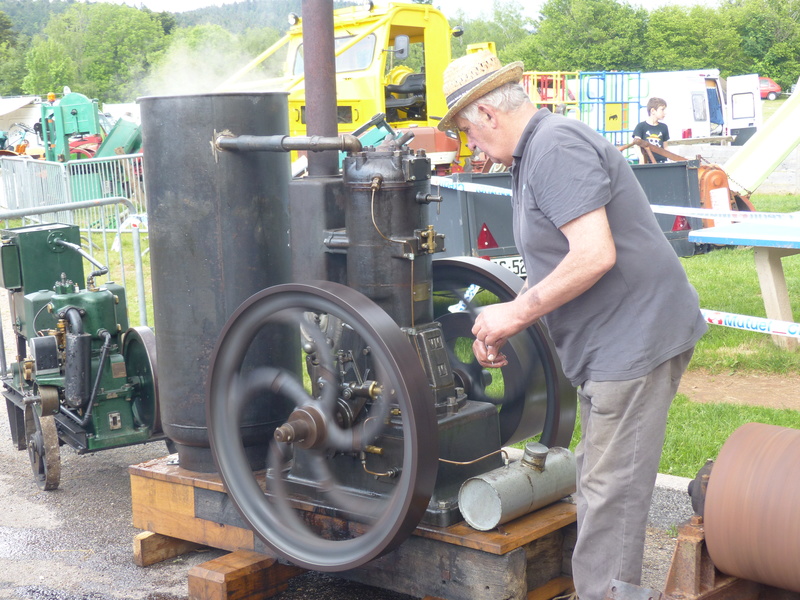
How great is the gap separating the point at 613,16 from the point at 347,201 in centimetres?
6202

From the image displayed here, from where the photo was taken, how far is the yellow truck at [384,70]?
32.2ft

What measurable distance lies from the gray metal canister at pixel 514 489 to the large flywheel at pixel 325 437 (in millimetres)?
217

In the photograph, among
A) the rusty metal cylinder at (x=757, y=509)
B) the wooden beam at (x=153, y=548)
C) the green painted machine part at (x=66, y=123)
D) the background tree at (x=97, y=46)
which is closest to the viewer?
the rusty metal cylinder at (x=757, y=509)

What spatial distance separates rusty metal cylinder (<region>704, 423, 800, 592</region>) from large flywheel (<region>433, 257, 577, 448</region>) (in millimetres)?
881

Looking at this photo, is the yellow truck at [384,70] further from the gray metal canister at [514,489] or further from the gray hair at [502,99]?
the gray hair at [502,99]

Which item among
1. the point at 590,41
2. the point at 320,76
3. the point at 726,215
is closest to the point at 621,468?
the point at 320,76

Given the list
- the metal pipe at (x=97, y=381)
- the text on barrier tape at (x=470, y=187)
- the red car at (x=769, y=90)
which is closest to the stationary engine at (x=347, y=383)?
the metal pipe at (x=97, y=381)

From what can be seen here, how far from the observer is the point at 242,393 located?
272 centimetres

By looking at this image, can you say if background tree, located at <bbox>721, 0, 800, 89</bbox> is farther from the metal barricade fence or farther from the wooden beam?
the wooden beam

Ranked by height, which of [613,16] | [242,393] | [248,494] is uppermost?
[613,16]

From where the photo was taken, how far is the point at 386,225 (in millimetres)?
2541

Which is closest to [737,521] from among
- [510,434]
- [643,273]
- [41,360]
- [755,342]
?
[643,273]

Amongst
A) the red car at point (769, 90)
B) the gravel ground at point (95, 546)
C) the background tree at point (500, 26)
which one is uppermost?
the background tree at point (500, 26)

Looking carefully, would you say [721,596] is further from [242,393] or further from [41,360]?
[41,360]
